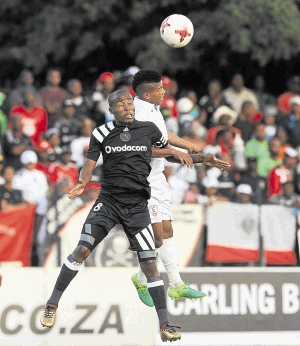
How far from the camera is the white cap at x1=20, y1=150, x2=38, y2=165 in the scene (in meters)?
18.1

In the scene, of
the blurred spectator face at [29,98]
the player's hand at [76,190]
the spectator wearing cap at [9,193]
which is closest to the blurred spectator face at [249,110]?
the blurred spectator face at [29,98]

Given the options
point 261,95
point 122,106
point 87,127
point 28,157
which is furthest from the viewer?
point 261,95

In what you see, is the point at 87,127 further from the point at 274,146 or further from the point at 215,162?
the point at 215,162

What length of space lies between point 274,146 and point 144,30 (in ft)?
13.2

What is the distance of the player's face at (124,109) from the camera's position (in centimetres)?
1183

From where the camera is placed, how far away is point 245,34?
68.7 feet

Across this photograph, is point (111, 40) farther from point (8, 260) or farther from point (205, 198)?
point (8, 260)

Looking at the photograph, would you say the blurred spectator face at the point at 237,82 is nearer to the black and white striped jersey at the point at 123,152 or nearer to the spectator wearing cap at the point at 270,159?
the spectator wearing cap at the point at 270,159

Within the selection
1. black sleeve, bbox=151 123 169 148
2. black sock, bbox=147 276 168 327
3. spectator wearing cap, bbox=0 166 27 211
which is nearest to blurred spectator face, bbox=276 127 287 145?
spectator wearing cap, bbox=0 166 27 211

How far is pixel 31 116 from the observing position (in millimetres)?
19359

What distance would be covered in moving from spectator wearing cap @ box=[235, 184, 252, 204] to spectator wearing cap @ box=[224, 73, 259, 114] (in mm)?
3293

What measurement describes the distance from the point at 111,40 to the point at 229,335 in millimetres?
8874

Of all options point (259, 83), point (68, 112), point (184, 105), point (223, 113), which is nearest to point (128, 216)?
point (68, 112)

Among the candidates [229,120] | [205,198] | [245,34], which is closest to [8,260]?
[205,198]
